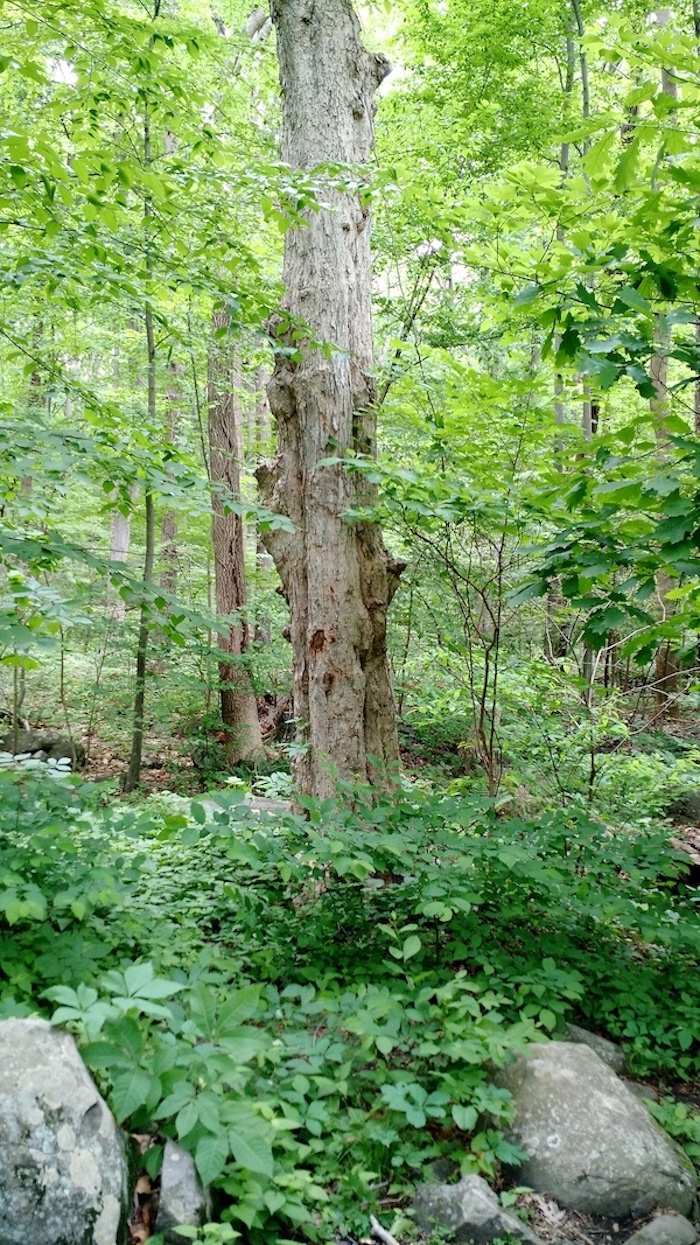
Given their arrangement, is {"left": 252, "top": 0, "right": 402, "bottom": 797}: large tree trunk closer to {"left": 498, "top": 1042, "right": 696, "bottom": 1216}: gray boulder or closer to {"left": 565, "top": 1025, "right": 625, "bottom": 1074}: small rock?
{"left": 565, "top": 1025, "right": 625, "bottom": 1074}: small rock

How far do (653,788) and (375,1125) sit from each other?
3.88m

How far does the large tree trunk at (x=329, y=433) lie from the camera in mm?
4473

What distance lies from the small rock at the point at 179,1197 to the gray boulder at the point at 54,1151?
4.5 inches

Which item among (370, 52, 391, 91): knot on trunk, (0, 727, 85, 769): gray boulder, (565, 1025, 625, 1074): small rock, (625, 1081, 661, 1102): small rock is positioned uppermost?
(370, 52, 391, 91): knot on trunk

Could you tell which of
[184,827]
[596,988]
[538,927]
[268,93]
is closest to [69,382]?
[184,827]

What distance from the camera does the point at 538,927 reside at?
366cm

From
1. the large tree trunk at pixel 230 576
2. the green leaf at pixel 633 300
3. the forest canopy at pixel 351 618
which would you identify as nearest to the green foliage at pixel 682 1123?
the forest canopy at pixel 351 618

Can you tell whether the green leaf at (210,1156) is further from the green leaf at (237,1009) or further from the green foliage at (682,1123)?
the green foliage at (682,1123)

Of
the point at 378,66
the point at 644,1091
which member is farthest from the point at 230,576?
the point at 644,1091

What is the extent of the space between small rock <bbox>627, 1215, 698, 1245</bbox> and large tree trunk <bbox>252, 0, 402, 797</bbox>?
7.98 ft

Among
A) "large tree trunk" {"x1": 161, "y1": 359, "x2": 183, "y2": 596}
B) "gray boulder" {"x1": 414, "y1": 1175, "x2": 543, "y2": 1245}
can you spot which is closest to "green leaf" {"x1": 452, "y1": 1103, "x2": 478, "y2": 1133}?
"gray boulder" {"x1": 414, "y1": 1175, "x2": 543, "y2": 1245}

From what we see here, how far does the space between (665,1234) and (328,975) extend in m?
1.34

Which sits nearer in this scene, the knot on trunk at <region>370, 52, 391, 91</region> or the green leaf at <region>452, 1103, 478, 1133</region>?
the green leaf at <region>452, 1103, 478, 1133</region>

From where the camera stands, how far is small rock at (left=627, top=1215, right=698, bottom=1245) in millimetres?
2143
